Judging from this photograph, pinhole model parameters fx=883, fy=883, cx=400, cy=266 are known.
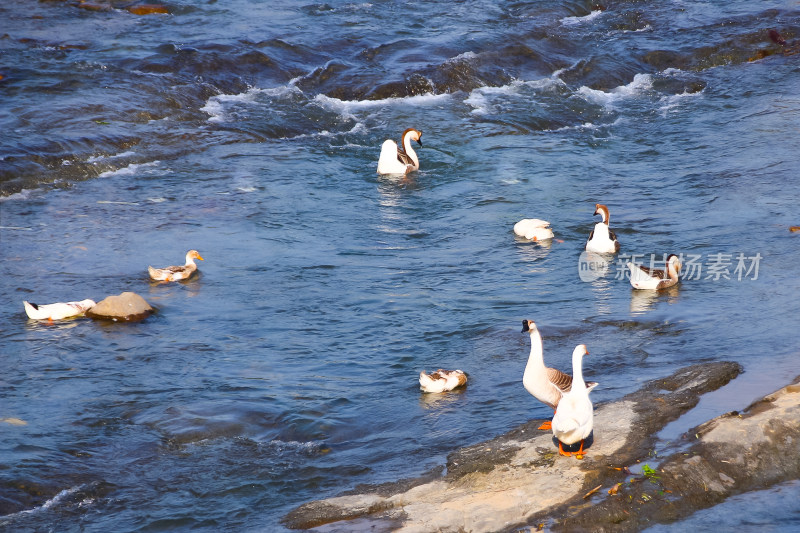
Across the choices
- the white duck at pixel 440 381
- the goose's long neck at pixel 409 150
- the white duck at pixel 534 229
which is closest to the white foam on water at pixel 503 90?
the goose's long neck at pixel 409 150

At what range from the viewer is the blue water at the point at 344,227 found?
867 cm

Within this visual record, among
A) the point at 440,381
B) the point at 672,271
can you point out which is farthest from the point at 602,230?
the point at 440,381

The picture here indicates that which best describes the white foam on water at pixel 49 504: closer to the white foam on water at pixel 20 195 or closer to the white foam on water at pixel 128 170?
the white foam on water at pixel 20 195

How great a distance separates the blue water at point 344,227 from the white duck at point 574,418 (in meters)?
0.85

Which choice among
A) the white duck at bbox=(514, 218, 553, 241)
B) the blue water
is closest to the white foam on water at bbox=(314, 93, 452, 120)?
the blue water

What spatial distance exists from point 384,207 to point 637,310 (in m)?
5.92

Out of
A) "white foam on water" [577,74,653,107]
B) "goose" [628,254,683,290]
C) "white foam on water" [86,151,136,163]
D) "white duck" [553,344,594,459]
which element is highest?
"white foam on water" [577,74,653,107]

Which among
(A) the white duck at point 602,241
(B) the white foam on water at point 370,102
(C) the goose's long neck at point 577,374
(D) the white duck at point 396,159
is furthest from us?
(B) the white foam on water at point 370,102

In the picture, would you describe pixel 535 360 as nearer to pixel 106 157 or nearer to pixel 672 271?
pixel 672 271

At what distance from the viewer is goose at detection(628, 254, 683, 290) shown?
11.7 m

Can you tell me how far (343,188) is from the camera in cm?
1662

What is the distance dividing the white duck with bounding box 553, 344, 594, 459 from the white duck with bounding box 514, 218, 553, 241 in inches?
256

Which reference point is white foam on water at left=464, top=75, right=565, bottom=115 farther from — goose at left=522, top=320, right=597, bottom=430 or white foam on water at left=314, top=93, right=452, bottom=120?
goose at left=522, top=320, right=597, bottom=430

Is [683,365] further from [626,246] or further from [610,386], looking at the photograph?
[626,246]
